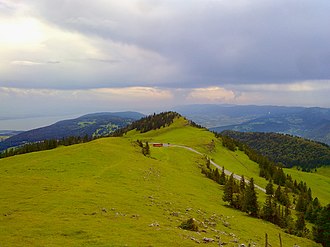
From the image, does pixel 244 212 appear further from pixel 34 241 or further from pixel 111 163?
pixel 34 241

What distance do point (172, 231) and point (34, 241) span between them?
1316 centimetres

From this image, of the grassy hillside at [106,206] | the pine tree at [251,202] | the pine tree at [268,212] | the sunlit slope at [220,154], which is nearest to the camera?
the grassy hillside at [106,206]

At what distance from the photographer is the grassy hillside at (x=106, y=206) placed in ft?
95.2

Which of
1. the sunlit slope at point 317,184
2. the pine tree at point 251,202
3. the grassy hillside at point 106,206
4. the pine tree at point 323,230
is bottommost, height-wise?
the sunlit slope at point 317,184

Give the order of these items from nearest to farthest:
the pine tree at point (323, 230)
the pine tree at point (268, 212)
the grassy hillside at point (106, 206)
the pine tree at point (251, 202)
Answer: the grassy hillside at point (106, 206) < the pine tree at point (323, 230) < the pine tree at point (268, 212) < the pine tree at point (251, 202)

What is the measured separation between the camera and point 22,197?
42344 mm

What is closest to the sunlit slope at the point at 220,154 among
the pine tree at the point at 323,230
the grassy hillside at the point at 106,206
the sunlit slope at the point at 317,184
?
the sunlit slope at the point at 317,184

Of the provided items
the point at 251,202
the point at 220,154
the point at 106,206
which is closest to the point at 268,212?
the point at 251,202

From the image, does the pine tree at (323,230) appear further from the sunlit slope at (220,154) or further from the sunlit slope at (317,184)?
the sunlit slope at (317,184)

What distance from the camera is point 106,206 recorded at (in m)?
40.0

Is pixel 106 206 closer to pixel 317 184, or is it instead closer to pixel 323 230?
pixel 323 230

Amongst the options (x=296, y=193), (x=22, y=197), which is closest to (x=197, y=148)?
(x=296, y=193)

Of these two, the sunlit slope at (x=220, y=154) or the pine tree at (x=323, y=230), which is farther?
the sunlit slope at (x=220, y=154)

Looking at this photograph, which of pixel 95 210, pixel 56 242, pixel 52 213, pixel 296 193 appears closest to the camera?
pixel 56 242
